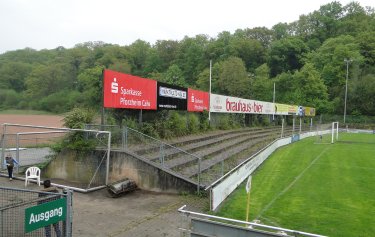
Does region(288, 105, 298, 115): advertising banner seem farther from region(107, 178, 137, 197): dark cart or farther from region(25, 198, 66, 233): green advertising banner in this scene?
region(25, 198, 66, 233): green advertising banner

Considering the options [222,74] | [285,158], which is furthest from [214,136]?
[222,74]

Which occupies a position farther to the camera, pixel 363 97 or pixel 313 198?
pixel 363 97

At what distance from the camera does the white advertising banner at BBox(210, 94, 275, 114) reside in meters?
30.8

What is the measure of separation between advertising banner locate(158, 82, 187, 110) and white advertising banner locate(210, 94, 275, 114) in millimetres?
6524

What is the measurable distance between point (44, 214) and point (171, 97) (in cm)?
1544

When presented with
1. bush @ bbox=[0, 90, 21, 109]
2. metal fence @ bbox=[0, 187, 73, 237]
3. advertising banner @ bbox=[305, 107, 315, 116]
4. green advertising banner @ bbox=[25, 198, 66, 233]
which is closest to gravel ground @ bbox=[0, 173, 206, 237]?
metal fence @ bbox=[0, 187, 73, 237]

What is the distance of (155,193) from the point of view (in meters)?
13.9

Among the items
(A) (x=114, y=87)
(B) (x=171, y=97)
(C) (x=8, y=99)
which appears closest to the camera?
(A) (x=114, y=87)

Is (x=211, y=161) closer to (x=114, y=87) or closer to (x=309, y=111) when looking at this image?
(x=114, y=87)

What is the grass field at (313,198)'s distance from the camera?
1114 cm

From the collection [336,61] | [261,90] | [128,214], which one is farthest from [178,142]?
[336,61]

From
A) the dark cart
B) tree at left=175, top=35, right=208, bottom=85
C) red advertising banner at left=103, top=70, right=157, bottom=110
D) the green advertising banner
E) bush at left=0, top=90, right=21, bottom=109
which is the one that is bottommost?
the dark cart

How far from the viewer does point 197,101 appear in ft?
86.9

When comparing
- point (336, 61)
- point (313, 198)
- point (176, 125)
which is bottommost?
point (313, 198)
